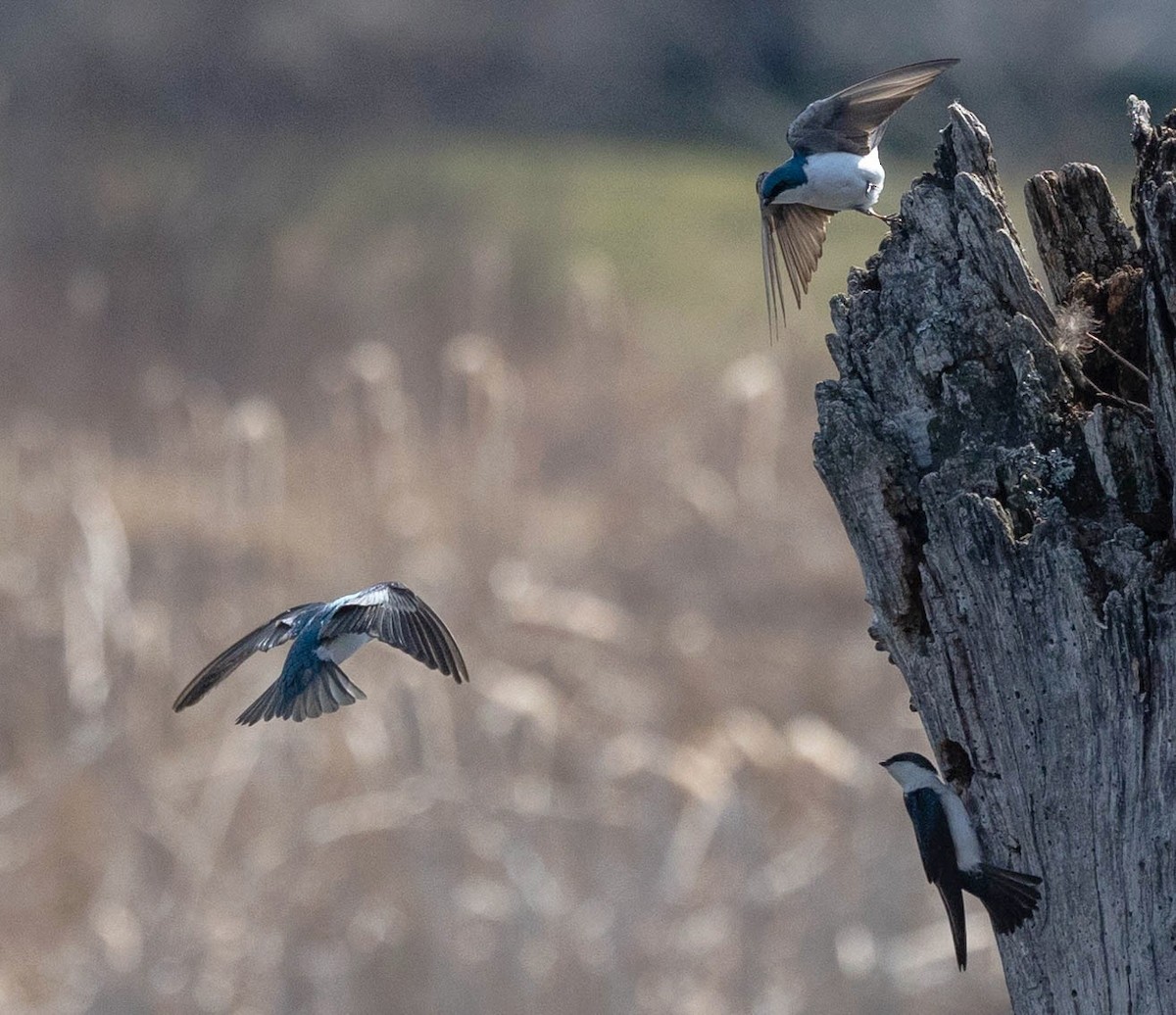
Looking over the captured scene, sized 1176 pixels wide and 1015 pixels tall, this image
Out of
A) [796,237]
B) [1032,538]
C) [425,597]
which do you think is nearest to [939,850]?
[1032,538]

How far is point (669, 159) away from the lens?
16.7 meters

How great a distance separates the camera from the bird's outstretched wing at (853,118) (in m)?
2.32

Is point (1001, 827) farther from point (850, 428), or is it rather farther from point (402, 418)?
point (402, 418)

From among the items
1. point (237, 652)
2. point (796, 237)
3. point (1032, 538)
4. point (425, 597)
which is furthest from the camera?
point (425, 597)

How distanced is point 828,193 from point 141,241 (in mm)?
7899

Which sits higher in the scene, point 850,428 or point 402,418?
point 402,418

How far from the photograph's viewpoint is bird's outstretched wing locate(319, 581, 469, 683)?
6.36 feet

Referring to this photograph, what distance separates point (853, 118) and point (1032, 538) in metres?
0.96

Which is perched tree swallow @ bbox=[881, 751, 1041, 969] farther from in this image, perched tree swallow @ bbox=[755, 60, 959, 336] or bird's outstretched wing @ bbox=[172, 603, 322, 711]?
bird's outstretched wing @ bbox=[172, 603, 322, 711]

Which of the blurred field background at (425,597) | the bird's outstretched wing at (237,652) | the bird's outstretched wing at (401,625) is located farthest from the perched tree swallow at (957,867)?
the blurred field background at (425,597)

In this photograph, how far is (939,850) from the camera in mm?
1743

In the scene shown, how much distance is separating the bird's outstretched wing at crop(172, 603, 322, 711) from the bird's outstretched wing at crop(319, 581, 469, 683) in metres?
0.10

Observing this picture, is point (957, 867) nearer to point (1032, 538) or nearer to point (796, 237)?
point (1032, 538)

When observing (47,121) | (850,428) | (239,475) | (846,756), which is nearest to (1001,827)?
(850,428)
